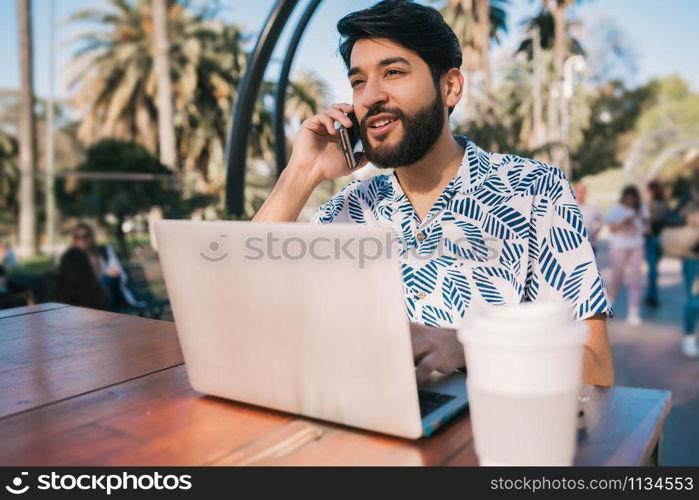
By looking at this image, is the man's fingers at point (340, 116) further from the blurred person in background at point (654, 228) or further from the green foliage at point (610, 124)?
the green foliage at point (610, 124)

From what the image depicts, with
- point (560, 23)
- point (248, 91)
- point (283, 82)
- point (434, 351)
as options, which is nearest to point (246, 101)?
point (248, 91)

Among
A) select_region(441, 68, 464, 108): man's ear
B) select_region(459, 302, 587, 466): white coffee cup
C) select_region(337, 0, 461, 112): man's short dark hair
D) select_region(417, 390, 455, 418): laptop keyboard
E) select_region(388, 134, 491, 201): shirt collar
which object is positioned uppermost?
select_region(337, 0, 461, 112): man's short dark hair

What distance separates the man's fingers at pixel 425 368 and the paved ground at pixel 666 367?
1.07 meters

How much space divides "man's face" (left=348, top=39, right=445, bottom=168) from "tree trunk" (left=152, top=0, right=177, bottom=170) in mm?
10985

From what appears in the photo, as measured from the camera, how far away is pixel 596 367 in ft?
4.50

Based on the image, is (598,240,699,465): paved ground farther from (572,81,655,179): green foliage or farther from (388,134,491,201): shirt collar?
(572,81,655,179): green foliage

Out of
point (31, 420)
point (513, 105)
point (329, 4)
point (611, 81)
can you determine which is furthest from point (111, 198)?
point (611, 81)

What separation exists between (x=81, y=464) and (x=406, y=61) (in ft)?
4.84

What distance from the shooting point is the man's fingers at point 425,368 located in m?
1.12

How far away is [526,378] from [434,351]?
1.52ft

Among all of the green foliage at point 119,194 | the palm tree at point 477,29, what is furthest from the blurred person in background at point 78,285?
the palm tree at point 477,29

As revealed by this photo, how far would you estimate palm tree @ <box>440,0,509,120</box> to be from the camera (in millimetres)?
14718

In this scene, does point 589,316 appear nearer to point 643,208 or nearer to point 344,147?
point 344,147

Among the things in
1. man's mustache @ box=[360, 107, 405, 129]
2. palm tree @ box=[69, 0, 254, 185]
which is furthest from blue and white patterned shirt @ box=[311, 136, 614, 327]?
palm tree @ box=[69, 0, 254, 185]
